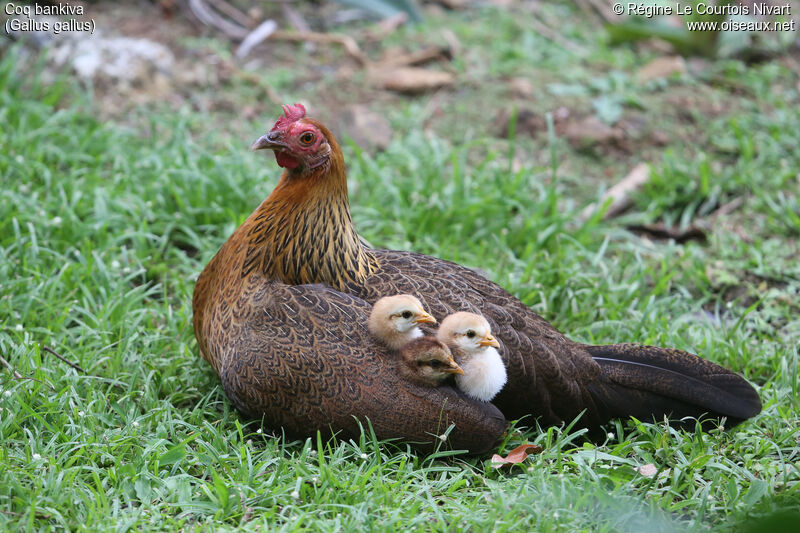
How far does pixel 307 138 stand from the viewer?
3.51 m

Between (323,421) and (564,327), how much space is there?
172 cm

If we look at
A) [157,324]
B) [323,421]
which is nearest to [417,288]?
[323,421]

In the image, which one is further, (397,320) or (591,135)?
(591,135)

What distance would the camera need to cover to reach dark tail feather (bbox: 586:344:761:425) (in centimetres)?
354

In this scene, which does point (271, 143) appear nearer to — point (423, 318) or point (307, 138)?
point (307, 138)

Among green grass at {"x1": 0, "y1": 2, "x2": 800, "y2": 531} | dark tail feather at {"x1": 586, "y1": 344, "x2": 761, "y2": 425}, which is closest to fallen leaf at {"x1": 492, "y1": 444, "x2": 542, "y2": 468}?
green grass at {"x1": 0, "y1": 2, "x2": 800, "y2": 531}

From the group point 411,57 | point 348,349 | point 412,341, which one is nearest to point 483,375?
point 412,341

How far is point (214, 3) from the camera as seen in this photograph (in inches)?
293

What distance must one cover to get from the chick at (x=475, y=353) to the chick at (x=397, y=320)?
106 mm

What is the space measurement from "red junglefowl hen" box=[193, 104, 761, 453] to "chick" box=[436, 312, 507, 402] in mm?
73

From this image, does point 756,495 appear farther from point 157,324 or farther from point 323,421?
point 157,324

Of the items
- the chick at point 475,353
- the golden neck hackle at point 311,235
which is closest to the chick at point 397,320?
the chick at point 475,353

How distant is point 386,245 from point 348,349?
174 cm

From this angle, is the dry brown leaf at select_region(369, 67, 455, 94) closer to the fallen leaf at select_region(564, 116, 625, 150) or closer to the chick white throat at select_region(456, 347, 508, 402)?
the fallen leaf at select_region(564, 116, 625, 150)
